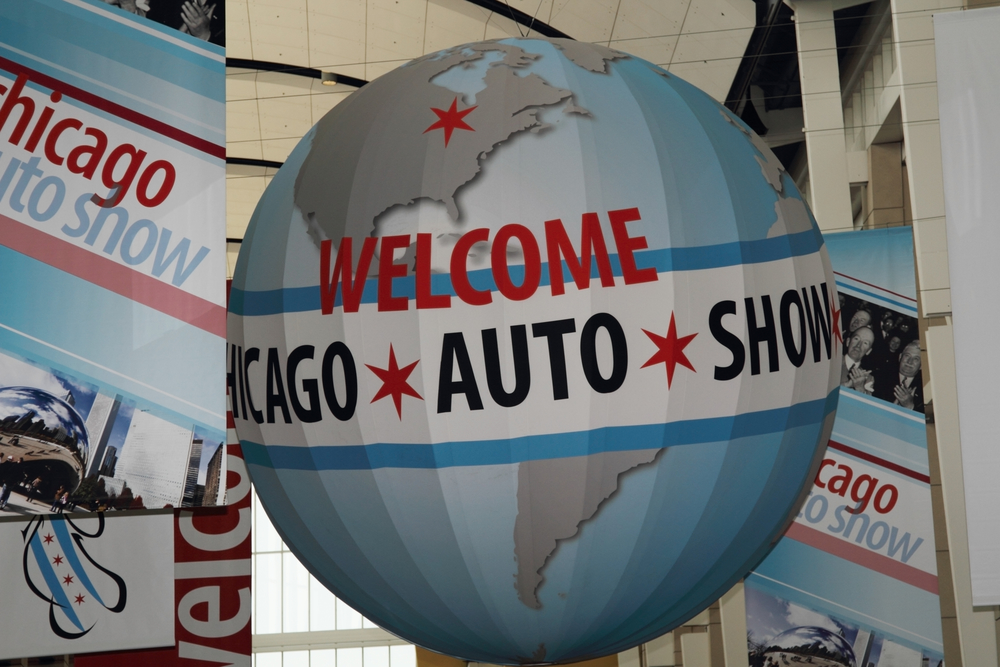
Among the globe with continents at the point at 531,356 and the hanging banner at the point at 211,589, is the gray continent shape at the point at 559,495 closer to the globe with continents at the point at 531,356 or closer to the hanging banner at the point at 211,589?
the globe with continents at the point at 531,356

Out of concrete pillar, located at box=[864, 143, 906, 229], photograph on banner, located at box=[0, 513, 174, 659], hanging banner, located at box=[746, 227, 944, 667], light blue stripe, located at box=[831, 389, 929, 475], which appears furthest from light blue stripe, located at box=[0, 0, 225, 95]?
concrete pillar, located at box=[864, 143, 906, 229]

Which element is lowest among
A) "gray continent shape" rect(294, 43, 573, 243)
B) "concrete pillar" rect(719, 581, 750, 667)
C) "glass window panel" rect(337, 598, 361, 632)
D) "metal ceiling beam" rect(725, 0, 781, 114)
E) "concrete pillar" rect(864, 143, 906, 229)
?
"glass window panel" rect(337, 598, 361, 632)

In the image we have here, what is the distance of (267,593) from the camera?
785 inches

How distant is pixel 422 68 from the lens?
2664 millimetres

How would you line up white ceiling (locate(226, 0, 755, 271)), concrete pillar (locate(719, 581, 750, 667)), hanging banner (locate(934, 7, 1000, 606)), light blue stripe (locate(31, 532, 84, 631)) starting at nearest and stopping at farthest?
hanging banner (locate(934, 7, 1000, 606)) → light blue stripe (locate(31, 532, 84, 631)) → white ceiling (locate(226, 0, 755, 271)) → concrete pillar (locate(719, 581, 750, 667))

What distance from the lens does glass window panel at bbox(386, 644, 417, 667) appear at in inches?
800

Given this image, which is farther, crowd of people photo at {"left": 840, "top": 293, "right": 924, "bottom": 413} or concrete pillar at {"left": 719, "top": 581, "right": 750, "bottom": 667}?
concrete pillar at {"left": 719, "top": 581, "right": 750, "bottom": 667}

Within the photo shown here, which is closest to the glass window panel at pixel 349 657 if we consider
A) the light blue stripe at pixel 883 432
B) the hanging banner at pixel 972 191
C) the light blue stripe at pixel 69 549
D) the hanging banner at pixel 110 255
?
the light blue stripe at pixel 883 432

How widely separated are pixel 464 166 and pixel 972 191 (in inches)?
149

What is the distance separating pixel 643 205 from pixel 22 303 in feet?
11.0

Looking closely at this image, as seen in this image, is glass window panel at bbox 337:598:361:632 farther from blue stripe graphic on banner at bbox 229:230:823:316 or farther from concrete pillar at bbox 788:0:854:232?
blue stripe graphic on banner at bbox 229:230:823:316

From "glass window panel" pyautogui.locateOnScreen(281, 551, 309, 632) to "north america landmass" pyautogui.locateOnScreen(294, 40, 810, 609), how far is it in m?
18.4

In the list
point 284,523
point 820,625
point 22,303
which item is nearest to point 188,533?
point 22,303

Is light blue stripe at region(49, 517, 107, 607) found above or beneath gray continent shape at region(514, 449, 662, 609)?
beneath
